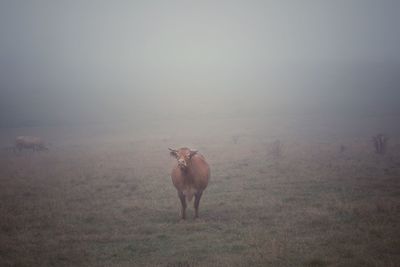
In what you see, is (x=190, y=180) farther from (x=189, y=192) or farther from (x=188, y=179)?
(x=189, y=192)

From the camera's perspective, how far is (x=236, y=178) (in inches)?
727

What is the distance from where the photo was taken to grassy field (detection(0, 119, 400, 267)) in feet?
30.2

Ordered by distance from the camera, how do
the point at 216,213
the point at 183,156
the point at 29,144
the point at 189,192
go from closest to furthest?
the point at 183,156 < the point at 189,192 < the point at 216,213 < the point at 29,144

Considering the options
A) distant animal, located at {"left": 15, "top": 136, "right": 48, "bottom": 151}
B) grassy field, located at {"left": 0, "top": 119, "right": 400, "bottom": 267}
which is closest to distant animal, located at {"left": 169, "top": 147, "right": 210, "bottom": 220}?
grassy field, located at {"left": 0, "top": 119, "right": 400, "bottom": 267}

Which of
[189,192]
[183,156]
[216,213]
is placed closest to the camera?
[183,156]

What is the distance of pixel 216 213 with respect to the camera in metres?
12.9

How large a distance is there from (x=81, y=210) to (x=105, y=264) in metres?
5.07

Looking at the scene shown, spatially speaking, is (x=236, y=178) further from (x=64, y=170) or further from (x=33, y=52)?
(x=33, y=52)

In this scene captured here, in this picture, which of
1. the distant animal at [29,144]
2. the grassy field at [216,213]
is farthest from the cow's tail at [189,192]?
the distant animal at [29,144]

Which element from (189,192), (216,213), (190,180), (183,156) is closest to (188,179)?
(190,180)

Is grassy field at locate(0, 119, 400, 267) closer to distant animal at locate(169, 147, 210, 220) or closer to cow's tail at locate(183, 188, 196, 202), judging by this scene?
distant animal at locate(169, 147, 210, 220)

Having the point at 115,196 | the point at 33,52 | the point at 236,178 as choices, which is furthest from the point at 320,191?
the point at 33,52

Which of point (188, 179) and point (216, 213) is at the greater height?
point (188, 179)

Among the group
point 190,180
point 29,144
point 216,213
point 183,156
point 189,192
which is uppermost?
point 29,144
